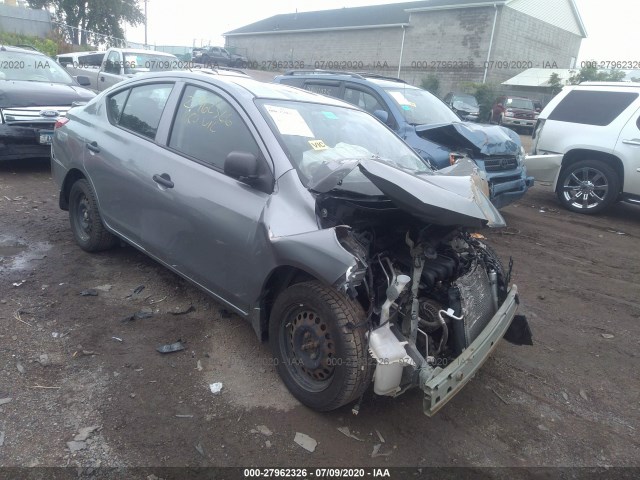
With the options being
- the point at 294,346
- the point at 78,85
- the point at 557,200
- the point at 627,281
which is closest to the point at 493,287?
the point at 294,346

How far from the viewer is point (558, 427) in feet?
9.75

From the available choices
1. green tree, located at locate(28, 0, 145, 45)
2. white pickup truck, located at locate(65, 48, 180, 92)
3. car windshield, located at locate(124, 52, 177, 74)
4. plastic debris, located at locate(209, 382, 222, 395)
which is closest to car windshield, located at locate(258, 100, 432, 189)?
plastic debris, located at locate(209, 382, 222, 395)

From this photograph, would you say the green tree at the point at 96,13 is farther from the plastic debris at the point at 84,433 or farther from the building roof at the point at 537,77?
the plastic debris at the point at 84,433

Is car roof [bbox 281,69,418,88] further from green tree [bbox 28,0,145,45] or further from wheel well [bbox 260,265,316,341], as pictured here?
green tree [bbox 28,0,145,45]

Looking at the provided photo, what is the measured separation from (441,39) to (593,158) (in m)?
26.7

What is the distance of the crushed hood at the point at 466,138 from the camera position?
6.44m

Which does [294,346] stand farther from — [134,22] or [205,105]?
[134,22]

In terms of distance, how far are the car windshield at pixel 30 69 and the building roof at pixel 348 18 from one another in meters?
27.0

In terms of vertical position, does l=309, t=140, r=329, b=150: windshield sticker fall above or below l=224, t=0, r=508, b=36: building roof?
below

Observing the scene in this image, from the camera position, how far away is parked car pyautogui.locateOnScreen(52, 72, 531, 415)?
2.62 metres

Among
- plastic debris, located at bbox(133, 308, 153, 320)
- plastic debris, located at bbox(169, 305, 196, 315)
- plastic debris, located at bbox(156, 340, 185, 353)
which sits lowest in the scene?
plastic debris, located at bbox(156, 340, 185, 353)

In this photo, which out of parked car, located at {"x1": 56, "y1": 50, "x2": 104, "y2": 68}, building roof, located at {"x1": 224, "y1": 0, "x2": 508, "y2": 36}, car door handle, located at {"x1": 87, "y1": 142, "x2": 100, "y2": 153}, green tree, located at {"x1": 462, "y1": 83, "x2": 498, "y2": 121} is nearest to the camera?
car door handle, located at {"x1": 87, "y1": 142, "x2": 100, "y2": 153}

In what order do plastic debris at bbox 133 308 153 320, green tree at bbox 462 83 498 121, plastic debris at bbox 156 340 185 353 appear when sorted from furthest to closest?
green tree at bbox 462 83 498 121 < plastic debris at bbox 133 308 153 320 < plastic debris at bbox 156 340 185 353

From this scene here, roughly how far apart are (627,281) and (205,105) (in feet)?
15.3
